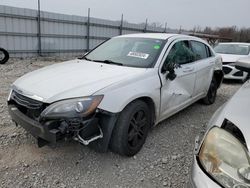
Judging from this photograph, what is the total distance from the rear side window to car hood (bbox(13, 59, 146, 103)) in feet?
5.38

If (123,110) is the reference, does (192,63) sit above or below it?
above

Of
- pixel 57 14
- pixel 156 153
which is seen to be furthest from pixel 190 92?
pixel 57 14

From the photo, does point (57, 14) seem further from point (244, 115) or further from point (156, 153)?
point (244, 115)

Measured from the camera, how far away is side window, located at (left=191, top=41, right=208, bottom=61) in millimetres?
4012

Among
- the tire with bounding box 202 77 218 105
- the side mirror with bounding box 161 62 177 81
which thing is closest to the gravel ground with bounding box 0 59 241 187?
the side mirror with bounding box 161 62 177 81

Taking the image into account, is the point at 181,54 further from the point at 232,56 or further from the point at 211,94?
the point at 232,56

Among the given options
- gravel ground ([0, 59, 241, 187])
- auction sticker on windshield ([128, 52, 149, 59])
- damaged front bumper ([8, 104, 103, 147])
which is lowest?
gravel ground ([0, 59, 241, 187])

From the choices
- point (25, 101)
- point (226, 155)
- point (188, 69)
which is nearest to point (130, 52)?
point (188, 69)

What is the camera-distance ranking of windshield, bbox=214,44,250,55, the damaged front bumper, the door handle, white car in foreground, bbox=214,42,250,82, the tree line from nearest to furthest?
the damaged front bumper
the door handle
white car in foreground, bbox=214,42,250,82
windshield, bbox=214,44,250,55
the tree line

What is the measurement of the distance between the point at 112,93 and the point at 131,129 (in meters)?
0.55

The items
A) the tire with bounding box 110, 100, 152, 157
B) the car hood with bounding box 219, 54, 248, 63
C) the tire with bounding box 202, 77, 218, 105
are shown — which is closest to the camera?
the tire with bounding box 110, 100, 152, 157

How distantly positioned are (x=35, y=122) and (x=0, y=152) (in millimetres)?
812

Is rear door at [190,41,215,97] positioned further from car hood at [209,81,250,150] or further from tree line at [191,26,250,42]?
tree line at [191,26,250,42]

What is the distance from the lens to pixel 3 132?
10.1 ft
